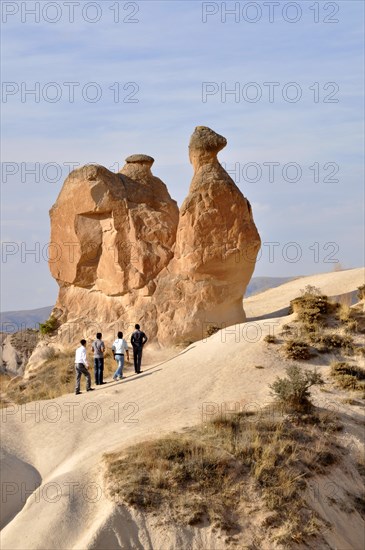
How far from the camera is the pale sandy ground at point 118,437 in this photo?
1459 centimetres

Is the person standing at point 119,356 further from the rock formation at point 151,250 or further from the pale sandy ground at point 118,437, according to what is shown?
the rock formation at point 151,250

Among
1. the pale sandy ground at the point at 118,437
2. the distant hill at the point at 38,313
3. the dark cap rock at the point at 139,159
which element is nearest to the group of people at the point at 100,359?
the pale sandy ground at the point at 118,437

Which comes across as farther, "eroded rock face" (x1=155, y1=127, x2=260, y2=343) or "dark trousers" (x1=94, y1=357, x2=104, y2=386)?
"eroded rock face" (x1=155, y1=127, x2=260, y2=343)

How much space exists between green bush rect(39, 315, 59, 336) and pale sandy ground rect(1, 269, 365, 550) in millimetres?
5456

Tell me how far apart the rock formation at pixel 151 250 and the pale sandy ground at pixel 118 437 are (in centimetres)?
231

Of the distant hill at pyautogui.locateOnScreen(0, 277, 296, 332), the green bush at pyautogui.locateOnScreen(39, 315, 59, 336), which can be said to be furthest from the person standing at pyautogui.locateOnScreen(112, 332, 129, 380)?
the distant hill at pyautogui.locateOnScreen(0, 277, 296, 332)

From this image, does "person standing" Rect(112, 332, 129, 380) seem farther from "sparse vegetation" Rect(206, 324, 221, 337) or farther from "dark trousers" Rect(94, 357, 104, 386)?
"sparse vegetation" Rect(206, 324, 221, 337)

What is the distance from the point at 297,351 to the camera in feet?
69.9

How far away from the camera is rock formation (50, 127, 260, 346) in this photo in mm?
26031

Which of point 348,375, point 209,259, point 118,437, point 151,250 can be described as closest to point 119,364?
point 118,437

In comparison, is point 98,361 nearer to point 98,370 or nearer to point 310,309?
point 98,370

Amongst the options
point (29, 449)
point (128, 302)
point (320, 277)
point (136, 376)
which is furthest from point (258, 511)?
point (320, 277)

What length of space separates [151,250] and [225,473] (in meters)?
12.4

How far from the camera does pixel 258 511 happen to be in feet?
50.1
